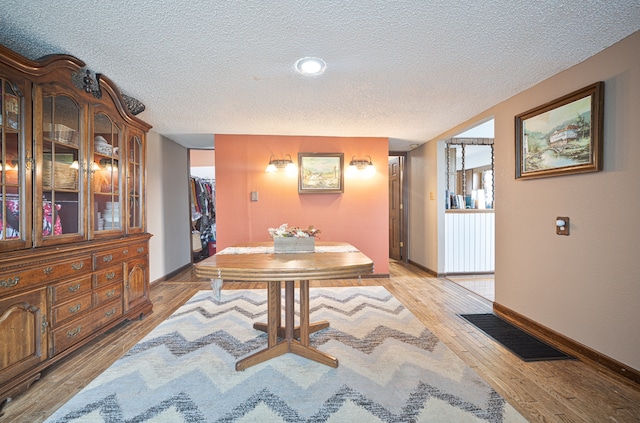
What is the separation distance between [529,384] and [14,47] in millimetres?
4025

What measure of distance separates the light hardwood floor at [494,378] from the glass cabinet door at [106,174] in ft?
3.17

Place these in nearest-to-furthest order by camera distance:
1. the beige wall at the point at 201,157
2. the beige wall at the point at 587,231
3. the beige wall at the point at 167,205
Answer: the beige wall at the point at 587,231
the beige wall at the point at 167,205
the beige wall at the point at 201,157

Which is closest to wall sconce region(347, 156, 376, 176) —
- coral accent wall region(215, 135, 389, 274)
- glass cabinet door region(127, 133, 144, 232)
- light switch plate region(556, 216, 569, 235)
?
coral accent wall region(215, 135, 389, 274)

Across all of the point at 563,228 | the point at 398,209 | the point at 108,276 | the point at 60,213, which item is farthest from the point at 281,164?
the point at 563,228

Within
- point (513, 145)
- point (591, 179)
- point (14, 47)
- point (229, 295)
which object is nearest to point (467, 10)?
point (591, 179)

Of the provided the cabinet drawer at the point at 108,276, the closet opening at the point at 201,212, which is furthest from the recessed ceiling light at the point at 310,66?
the closet opening at the point at 201,212

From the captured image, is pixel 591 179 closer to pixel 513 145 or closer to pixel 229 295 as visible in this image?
pixel 513 145

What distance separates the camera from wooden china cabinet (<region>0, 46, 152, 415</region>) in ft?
5.48

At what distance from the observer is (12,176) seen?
5.59 feet

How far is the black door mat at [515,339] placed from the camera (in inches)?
83.4

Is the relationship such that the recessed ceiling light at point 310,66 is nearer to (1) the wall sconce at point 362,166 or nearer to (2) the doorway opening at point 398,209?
(1) the wall sconce at point 362,166

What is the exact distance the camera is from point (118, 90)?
99.3 inches

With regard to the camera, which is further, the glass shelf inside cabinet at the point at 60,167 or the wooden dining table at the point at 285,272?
the glass shelf inside cabinet at the point at 60,167

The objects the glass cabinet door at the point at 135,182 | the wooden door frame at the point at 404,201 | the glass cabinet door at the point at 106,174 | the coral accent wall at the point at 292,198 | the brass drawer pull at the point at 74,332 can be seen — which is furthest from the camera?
the wooden door frame at the point at 404,201
